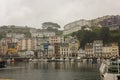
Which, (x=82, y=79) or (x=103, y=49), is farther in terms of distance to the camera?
(x=103, y=49)

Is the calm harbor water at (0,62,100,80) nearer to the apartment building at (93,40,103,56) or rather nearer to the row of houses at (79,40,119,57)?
the row of houses at (79,40,119,57)

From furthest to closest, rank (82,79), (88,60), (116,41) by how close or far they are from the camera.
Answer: (116,41), (88,60), (82,79)

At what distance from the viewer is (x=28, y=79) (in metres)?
70.2

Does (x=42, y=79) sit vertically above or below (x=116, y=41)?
below

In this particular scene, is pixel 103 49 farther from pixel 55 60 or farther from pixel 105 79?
pixel 105 79

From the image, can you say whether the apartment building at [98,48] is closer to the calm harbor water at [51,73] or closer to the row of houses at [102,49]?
the row of houses at [102,49]

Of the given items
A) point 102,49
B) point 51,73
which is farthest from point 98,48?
point 51,73

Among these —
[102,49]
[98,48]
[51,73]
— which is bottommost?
[51,73]

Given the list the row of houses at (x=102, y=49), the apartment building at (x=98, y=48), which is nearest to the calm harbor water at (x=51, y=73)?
the row of houses at (x=102, y=49)

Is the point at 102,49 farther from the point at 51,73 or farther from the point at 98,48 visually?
the point at 51,73

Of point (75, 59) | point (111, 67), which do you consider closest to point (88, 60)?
point (75, 59)

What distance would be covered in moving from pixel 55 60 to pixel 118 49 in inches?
1341

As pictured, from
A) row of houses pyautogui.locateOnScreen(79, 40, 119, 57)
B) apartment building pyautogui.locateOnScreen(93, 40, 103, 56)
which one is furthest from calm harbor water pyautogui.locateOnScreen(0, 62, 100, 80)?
apartment building pyautogui.locateOnScreen(93, 40, 103, 56)

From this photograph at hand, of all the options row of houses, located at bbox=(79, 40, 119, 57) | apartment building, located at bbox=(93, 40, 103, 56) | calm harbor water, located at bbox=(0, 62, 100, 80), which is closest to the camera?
calm harbor water, located at bbox=(0, 62, 100, 80)
